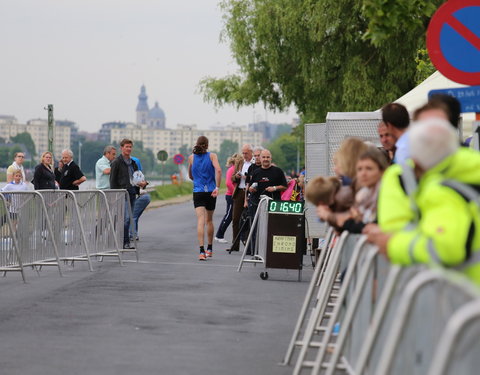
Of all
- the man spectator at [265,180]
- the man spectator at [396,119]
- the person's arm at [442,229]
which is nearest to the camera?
the person's arm at [442,229]

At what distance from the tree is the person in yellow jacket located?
25.1m

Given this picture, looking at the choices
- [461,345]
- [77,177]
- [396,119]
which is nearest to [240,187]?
[77,177]

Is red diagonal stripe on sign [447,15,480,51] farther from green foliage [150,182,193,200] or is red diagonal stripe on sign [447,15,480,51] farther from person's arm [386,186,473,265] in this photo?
green foliage [150,182,193,200]

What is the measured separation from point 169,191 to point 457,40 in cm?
6501

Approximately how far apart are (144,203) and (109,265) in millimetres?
4885

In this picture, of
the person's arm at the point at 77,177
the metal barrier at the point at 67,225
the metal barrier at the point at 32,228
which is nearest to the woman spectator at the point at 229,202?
the person's arm at the point at 77,177

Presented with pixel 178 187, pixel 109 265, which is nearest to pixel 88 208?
pixel 109 265

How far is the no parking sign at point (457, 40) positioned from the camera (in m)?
9.09

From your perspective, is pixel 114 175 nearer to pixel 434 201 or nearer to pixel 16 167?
pixel 16 167

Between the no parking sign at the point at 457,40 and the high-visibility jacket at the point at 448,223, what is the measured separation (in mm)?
4172

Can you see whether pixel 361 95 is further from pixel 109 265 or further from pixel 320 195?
pixel 320 195

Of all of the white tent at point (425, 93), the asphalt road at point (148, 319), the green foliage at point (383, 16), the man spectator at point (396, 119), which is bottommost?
the asphalt road at point (148, 319)

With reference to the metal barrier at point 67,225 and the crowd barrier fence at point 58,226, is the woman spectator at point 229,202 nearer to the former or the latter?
the crowd barrier fence at point 58,226

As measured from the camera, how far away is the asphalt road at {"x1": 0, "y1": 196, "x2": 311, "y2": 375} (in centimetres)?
852
